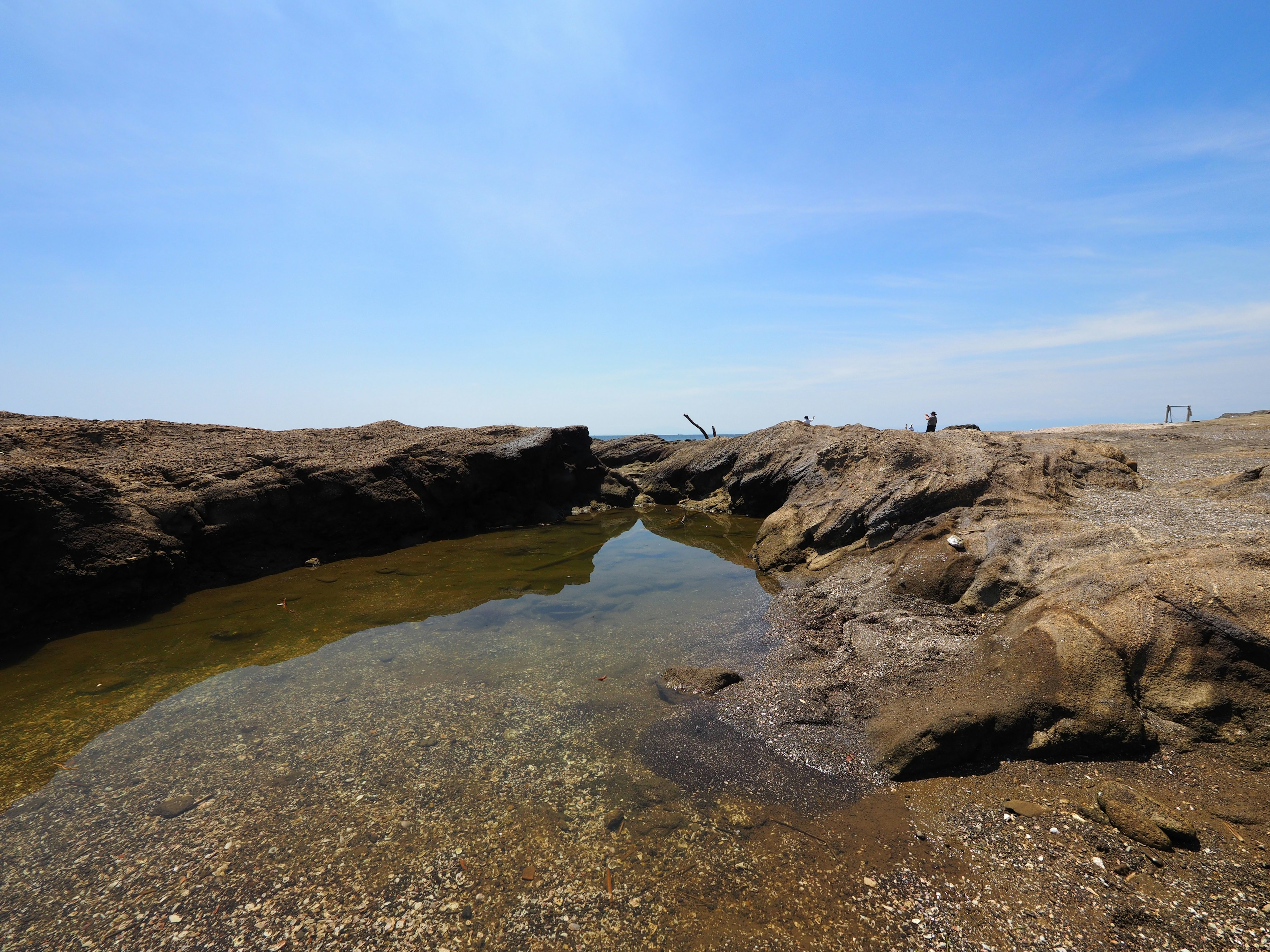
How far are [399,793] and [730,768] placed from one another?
3867 millimetres

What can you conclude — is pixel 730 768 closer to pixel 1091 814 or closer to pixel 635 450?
pixel 1091 814

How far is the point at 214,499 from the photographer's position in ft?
47.6

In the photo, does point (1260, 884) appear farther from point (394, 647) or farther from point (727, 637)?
point (394, 647)

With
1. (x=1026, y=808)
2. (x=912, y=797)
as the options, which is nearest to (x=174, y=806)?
(x=912, y=797)

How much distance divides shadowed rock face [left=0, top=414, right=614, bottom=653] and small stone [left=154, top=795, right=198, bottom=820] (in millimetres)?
8060

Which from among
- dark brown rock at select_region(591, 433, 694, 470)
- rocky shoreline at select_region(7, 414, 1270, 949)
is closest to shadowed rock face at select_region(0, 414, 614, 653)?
rocky shoreline at select_region(7, 414, 1270, 949)

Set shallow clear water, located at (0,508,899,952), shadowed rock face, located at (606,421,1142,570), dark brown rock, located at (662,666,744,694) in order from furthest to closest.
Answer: shadowed rock face, located at (606,421,1142,570), dark brown rock, located at (662,666,744,694), shallow clear water, located at (0,508,899,952)

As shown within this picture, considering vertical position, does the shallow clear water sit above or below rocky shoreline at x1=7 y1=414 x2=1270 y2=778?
below

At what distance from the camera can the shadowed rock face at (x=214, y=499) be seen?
34.6 ft

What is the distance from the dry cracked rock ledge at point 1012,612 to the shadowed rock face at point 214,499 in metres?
12.9

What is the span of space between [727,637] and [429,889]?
263 inches

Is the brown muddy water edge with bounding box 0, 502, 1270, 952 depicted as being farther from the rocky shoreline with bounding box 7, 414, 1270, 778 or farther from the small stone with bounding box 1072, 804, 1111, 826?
the rocky shoreline with bounding box 7, 414, 1270, 778

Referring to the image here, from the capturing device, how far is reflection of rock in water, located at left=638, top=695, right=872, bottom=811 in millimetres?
5496

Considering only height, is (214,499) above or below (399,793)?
above
